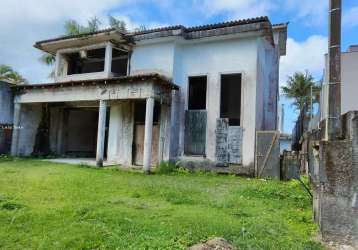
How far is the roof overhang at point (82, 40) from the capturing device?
44.0ft

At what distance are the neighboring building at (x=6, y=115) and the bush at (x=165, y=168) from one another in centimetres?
855

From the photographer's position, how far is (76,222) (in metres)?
4.87

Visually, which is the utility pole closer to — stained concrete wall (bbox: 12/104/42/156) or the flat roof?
the flat roof

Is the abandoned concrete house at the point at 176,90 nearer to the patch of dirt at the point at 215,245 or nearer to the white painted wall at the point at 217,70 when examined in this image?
the white painted wall at the point at 217,70

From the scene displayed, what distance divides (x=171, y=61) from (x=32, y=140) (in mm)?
8469

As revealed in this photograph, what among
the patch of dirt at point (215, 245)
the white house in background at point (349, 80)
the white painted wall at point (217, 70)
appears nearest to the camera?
the patch of dirt at point (215, 245)

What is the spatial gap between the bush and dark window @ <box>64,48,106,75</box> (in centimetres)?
661

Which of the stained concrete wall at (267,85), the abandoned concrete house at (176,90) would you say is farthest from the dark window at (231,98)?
the stained concrete wall at (267,85)

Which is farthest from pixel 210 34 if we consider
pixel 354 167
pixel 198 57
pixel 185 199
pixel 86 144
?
pixel 86 144

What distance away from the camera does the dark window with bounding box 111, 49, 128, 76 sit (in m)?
14.9

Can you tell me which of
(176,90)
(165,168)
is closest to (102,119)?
(176,90)

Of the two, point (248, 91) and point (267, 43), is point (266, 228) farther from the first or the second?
point (267, 43)

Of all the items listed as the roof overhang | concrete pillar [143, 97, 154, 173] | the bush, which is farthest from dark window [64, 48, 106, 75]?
the bush

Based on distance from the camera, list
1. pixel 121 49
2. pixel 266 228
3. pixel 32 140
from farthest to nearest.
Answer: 1. pixel 32 140
2. pixel 121 49
3. pixel 266 228
